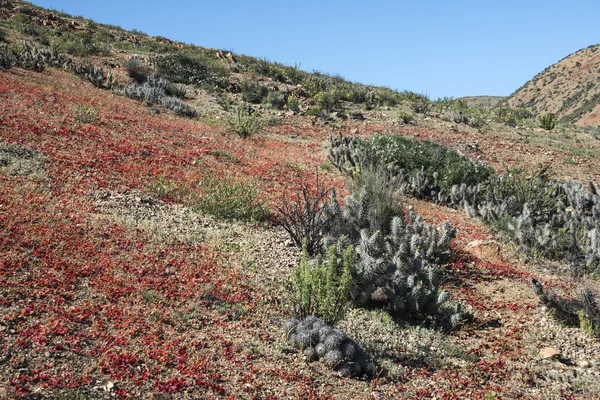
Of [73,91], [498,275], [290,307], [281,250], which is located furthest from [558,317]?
[73,91]

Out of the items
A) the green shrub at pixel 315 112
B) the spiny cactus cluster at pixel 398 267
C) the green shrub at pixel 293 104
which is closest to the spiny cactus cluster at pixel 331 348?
the spiny cactus cluster at pixel 398 267

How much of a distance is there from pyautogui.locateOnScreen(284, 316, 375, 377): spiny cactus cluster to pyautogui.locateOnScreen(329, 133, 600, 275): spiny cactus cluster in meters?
5.59

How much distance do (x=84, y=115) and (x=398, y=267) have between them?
984 cm

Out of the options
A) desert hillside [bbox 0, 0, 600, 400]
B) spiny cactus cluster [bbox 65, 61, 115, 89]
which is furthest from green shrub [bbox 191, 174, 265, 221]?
spiny cactus cluster [bbox 65, 61, 115, 89]

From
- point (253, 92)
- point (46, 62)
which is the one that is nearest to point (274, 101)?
point (253, 92)

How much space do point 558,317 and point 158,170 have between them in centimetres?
831

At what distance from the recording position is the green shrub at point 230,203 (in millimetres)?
8961

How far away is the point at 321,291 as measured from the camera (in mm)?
5898

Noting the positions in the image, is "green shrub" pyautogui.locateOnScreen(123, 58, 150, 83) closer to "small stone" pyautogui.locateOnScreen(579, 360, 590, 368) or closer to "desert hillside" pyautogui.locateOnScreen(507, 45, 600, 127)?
"small stone" pyautogui.locateOnScreen(579, 360, 590, 368)

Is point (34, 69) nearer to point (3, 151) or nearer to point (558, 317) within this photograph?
point (3, 151)

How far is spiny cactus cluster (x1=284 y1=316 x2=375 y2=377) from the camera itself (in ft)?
16.5

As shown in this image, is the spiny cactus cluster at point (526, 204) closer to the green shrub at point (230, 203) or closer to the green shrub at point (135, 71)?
the green shrub at point (230, 203)

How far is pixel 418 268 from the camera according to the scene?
23.4 feet

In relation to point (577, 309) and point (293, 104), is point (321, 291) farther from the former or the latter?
point (293, 104)
